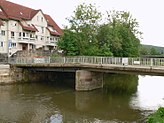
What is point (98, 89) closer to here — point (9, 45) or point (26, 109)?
point (26, 109)

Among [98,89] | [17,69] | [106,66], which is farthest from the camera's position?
[17,69]

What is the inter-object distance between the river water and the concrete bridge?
2.12 m

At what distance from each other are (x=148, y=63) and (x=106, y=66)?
18.2ft

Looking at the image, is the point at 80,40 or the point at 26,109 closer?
the point at 26,109

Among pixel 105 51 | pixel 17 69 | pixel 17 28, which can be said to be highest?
pixel 17 28

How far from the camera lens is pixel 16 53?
176ft

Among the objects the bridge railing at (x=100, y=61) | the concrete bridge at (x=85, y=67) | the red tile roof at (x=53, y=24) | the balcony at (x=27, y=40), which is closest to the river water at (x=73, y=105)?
the concrete bridge at (x=85, y=67)

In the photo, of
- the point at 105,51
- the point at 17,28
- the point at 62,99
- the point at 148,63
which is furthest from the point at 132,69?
the point at 17,28

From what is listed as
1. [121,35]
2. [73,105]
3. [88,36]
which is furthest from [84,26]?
[73,105]

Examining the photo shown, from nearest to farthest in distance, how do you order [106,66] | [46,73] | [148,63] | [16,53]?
[148,63] < [106,66] < [46,73] < [16,53]

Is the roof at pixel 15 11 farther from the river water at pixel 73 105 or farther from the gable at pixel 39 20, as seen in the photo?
the river water at pixel 73 105

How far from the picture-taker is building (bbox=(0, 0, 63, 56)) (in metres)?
54.2

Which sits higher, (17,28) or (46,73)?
(17,28)

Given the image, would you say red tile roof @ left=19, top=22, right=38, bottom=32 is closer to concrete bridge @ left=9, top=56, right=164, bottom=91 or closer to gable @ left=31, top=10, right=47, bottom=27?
gable @ left=31, top=10, right=47, bottom=27
